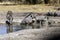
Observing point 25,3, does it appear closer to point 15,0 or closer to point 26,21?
point 15,0

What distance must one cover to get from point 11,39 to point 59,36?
1.63 meters

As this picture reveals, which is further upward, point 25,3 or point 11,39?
point 11,39

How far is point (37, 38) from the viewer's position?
1005cm

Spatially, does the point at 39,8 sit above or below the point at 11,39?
below

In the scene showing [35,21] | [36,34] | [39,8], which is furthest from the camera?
[39,8]

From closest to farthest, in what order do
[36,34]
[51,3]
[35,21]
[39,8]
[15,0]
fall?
[36,34] → [35,21] → [39,8] → [51,3] → [15,0]

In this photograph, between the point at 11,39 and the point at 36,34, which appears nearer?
the point at 11,39

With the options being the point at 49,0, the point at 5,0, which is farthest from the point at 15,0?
the point at 49,0

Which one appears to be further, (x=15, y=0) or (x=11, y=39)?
(x=15, y=0)

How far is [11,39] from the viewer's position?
32.5ft

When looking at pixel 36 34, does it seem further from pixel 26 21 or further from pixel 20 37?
pixel 26 21

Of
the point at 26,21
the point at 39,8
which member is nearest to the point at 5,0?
the point at 39,8

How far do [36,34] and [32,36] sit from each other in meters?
0.46

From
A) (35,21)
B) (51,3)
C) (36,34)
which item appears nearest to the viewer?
(36,34)
